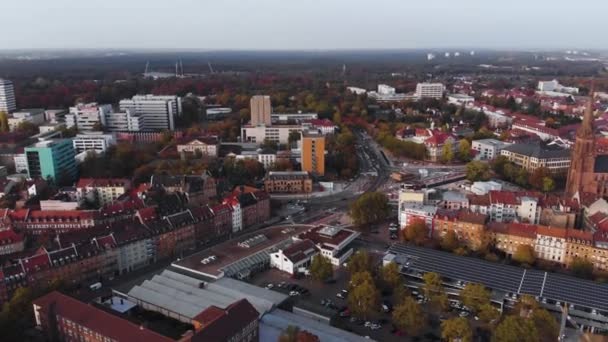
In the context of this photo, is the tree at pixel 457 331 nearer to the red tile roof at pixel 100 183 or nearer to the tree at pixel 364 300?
the tree at pixel 364 300

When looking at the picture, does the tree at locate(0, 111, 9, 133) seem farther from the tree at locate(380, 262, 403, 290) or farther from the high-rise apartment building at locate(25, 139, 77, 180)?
the tree at locate(380, 262, 403, 290)

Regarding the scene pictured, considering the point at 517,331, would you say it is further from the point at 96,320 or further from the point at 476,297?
the point at 96,320

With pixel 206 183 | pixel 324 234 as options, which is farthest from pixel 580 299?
pixel 206 183

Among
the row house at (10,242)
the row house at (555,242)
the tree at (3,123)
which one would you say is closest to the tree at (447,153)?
the row house at (555,242)

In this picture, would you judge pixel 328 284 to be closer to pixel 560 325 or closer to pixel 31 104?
pixel 560 325

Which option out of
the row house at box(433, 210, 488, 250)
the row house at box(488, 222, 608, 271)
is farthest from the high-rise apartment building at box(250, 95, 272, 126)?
the row house at box(488, 222, 608, 271)

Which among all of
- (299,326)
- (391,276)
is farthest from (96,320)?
(391,276)
